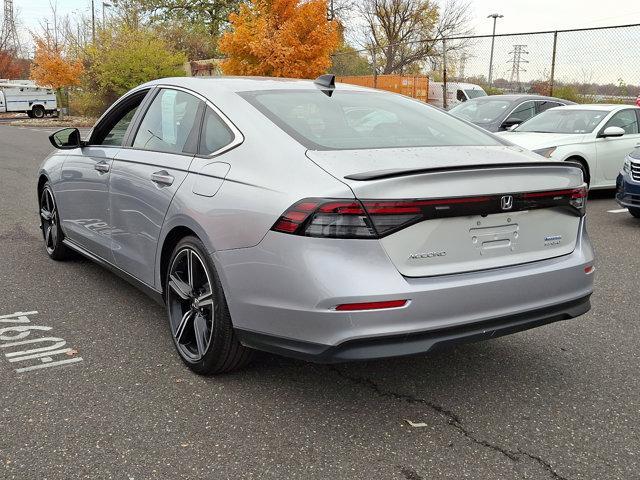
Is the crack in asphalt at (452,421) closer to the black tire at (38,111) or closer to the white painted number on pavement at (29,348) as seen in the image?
the white painted number on pavement at (29,348)

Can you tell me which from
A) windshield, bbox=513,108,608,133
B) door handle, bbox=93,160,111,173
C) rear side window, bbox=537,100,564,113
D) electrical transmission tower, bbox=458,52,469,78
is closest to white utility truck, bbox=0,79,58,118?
electrical transmission tower, bbox=458,52,469,78

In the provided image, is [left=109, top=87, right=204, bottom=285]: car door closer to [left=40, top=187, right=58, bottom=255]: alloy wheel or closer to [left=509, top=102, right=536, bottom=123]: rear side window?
[left=40, top=187, right=58, bottom=255]: alloy wheel

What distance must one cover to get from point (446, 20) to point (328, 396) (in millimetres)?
45959

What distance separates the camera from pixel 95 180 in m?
4.60

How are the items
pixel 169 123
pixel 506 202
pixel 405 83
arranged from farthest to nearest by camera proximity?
pixel 405 83, pixel 169 123, pixel 506 202

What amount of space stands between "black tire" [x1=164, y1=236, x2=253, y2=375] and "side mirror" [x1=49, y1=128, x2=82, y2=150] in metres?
1.84

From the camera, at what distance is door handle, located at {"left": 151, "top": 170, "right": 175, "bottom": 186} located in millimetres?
3612

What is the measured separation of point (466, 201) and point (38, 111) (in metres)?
41.5

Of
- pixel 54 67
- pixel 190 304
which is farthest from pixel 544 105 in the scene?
pixel 54 67

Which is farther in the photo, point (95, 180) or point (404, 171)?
point (95, 180)

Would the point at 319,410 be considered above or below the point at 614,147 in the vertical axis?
below

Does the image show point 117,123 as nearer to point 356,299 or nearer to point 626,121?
point 356,299

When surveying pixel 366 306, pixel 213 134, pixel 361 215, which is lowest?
pixel 366 306

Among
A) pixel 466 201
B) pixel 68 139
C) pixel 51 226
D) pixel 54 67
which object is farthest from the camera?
pixel 54 67
